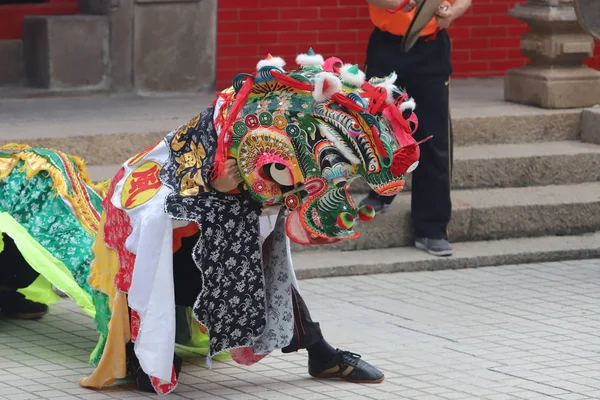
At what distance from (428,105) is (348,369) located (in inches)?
96.0

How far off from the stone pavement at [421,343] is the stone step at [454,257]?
0.07 metres

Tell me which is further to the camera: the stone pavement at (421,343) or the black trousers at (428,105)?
the black trousers at (428,105)

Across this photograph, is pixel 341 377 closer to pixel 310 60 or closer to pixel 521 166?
pixel 310 60

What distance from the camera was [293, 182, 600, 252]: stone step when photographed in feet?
27.0

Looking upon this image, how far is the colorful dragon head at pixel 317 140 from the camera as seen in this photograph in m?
5.23

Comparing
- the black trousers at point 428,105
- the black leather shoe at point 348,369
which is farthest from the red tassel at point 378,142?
the black trousers at point 428,105

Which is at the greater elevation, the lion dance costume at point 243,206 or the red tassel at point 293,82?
the red tassel at point 293,82

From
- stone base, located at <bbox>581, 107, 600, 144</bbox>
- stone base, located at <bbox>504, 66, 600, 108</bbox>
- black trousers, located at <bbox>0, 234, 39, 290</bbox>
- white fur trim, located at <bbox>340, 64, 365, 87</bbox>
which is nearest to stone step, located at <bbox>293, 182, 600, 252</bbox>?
stone base, located at <bbox>581, 107, 600, 144</bbox>

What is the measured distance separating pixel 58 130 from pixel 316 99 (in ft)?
12.1

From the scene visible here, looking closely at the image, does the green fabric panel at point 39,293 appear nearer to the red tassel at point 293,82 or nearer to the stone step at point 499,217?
the stone step at point 499,217

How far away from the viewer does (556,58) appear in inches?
380

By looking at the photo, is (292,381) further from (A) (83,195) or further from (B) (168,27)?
(B) (168,27)

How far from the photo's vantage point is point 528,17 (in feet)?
31.8

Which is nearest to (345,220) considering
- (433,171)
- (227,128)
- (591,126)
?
(227,128)
